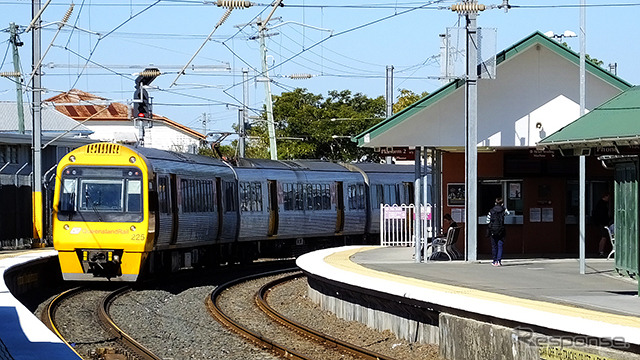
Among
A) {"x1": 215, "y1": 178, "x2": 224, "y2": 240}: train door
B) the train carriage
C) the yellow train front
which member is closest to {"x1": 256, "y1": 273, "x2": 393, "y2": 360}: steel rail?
the yellow train front

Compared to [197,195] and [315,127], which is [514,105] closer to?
[197,195]

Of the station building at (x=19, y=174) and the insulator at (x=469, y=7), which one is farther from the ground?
the insulator at (x=469, y=7)

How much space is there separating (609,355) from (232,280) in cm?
1598

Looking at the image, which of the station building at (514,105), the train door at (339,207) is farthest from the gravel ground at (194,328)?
the train door at (339,207)

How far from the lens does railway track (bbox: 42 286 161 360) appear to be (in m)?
13.8

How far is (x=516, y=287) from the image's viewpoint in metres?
15.9

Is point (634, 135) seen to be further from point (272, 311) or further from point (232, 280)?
point (232, 280)

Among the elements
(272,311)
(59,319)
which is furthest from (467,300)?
(59,319)

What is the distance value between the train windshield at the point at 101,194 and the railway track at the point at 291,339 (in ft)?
9.04

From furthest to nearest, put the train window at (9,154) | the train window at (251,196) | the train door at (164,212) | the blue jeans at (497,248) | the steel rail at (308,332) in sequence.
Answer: the train window at (9,154) → the train window at (251,196) → the train door at (164,212) → the blue jeans at (497,248) → the steel rail at (308,332)

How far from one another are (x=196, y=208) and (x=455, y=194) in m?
5.96

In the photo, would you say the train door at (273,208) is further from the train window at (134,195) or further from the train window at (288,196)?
the train window at (134,195)

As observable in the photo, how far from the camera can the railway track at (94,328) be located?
1378cm

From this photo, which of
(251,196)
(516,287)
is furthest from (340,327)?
(251,196)
